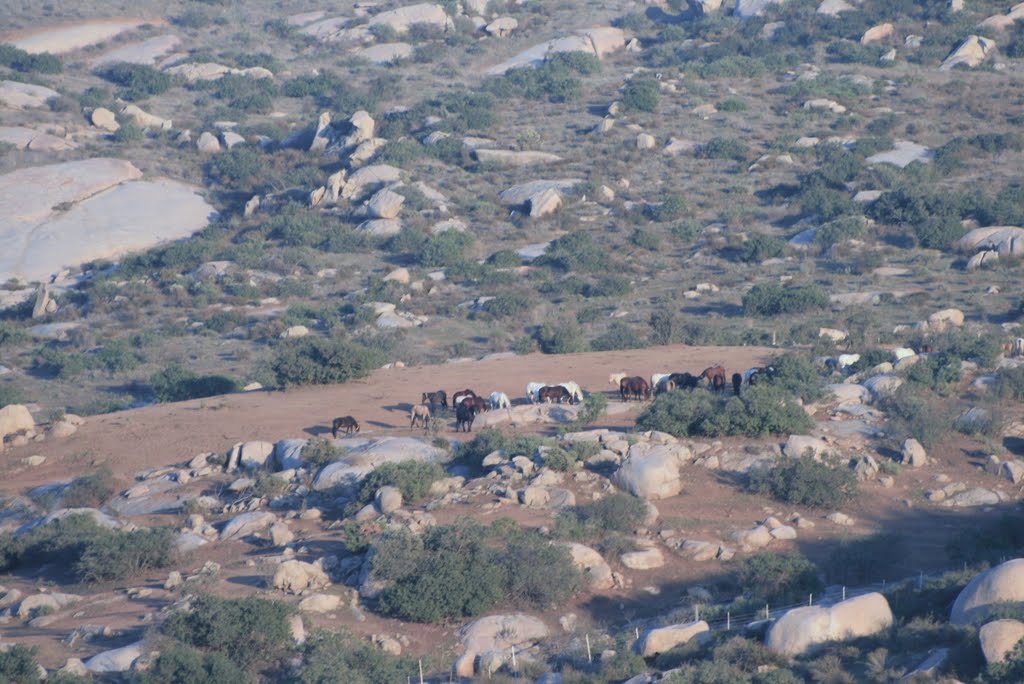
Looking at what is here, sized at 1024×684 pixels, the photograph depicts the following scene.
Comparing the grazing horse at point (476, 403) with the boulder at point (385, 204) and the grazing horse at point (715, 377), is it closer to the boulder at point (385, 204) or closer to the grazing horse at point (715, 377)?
the grazing horse at point (715, 377)

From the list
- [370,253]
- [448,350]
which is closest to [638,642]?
[448,350]

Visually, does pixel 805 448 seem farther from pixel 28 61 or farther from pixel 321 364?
pixel 28 61

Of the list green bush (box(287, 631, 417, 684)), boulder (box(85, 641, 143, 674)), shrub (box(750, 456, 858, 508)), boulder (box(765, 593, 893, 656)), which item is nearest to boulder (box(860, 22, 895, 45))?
shrub (box(750, 456, 858, 508))

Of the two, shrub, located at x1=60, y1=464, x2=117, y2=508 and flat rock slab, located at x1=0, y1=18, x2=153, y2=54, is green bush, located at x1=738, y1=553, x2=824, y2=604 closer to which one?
shrub, located at x1=60, y1=464, x2=117, y2=508

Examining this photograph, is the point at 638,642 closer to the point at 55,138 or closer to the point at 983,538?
the point at 983,538

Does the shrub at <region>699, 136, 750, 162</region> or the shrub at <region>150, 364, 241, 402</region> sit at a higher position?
the shrub at <region>150, 364, 241, 402</region>

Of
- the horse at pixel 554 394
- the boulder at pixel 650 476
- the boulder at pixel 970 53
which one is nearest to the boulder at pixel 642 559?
the boulder at pixel 650 476
